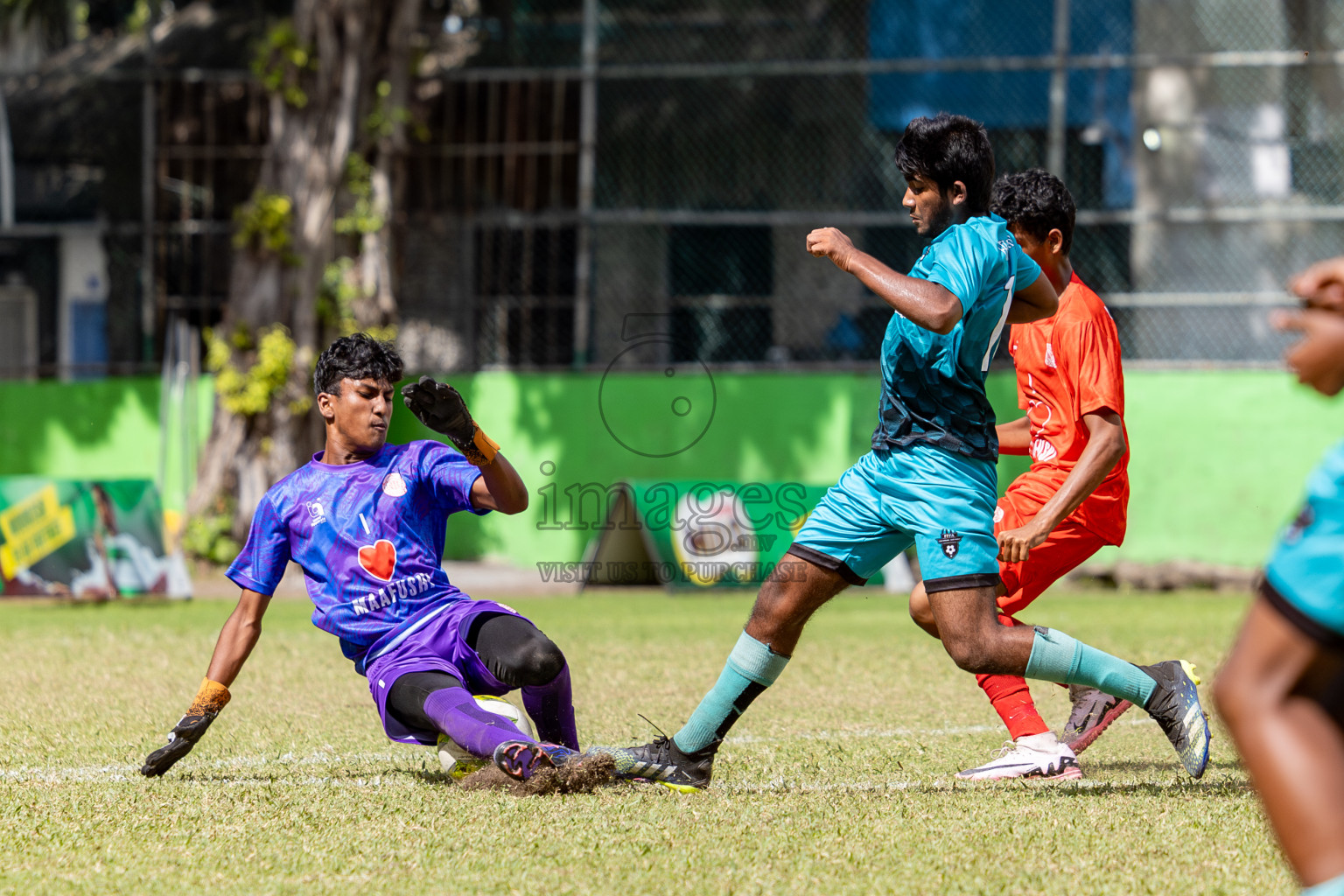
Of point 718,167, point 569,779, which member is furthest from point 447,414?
point 718,167

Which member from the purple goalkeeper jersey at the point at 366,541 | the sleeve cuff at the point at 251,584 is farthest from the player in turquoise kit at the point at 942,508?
the sleeve cuff at the point at 251,584

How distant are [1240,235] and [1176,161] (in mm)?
1035

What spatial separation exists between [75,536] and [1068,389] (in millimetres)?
8338

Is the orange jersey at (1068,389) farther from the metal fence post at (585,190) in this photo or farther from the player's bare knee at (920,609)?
the metal fence post at (585,190)

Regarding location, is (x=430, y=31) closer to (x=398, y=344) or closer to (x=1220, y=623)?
(x=398, y=344)

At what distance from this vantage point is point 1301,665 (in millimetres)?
2459

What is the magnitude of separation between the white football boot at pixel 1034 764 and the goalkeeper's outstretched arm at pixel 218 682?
2.34 meters

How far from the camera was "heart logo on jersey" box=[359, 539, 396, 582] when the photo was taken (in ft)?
15.9

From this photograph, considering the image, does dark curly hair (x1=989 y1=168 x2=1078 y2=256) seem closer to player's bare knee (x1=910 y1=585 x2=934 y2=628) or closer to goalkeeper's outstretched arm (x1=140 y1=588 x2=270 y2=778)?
player's bare knee (x1=910 y1=585 x2=934 y2=628)

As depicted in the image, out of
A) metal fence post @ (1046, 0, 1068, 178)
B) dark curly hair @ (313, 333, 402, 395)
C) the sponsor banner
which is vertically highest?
metal fence post @ (1046, 0, 1068, 178)

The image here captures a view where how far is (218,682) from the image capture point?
484cm

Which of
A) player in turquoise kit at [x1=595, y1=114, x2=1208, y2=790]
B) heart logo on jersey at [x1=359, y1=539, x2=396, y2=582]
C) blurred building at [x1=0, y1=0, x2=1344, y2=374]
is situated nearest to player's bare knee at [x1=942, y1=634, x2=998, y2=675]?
player in turquoise kit at [x1=595, y1=114, x2=1208, y2=790]

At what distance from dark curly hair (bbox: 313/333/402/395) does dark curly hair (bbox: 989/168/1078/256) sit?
2157 mm

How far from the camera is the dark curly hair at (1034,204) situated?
529 centimetres
